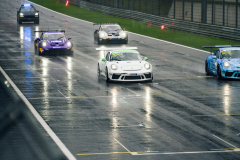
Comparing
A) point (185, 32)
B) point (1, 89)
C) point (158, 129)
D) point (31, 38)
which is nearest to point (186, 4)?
point (185, 32)

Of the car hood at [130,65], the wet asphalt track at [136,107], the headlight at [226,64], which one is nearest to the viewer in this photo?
the wet asphalt track at [136,107]

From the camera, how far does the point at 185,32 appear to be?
142 feet

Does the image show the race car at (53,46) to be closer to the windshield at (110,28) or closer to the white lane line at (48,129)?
the windshield at (110,28)

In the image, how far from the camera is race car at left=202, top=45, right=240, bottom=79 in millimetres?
19703

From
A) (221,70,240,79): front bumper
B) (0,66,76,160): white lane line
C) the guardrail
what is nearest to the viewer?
(0,66,76,160): white lane line

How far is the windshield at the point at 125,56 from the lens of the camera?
20.4 metres

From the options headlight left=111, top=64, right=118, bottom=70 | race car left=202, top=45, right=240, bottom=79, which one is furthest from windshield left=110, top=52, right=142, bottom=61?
race car left=202, top=45, right=240, bottom=79

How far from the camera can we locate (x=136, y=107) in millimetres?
14531

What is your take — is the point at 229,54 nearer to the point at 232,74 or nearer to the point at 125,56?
the point at 232,74

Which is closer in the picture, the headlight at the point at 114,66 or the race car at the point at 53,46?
the headlight at the point at 114,66

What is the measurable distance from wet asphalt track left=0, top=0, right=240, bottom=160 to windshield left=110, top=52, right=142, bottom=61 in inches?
48.6

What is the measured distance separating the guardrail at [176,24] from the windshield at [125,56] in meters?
16.2

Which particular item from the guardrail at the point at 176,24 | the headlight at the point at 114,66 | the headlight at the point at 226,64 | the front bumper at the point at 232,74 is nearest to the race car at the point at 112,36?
the guardrail at the point at 176,24

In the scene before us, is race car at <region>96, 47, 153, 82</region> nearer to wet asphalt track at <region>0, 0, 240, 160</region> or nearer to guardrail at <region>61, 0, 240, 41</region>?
wet asphalt track at <region>0, 0, 240, 160</region>
